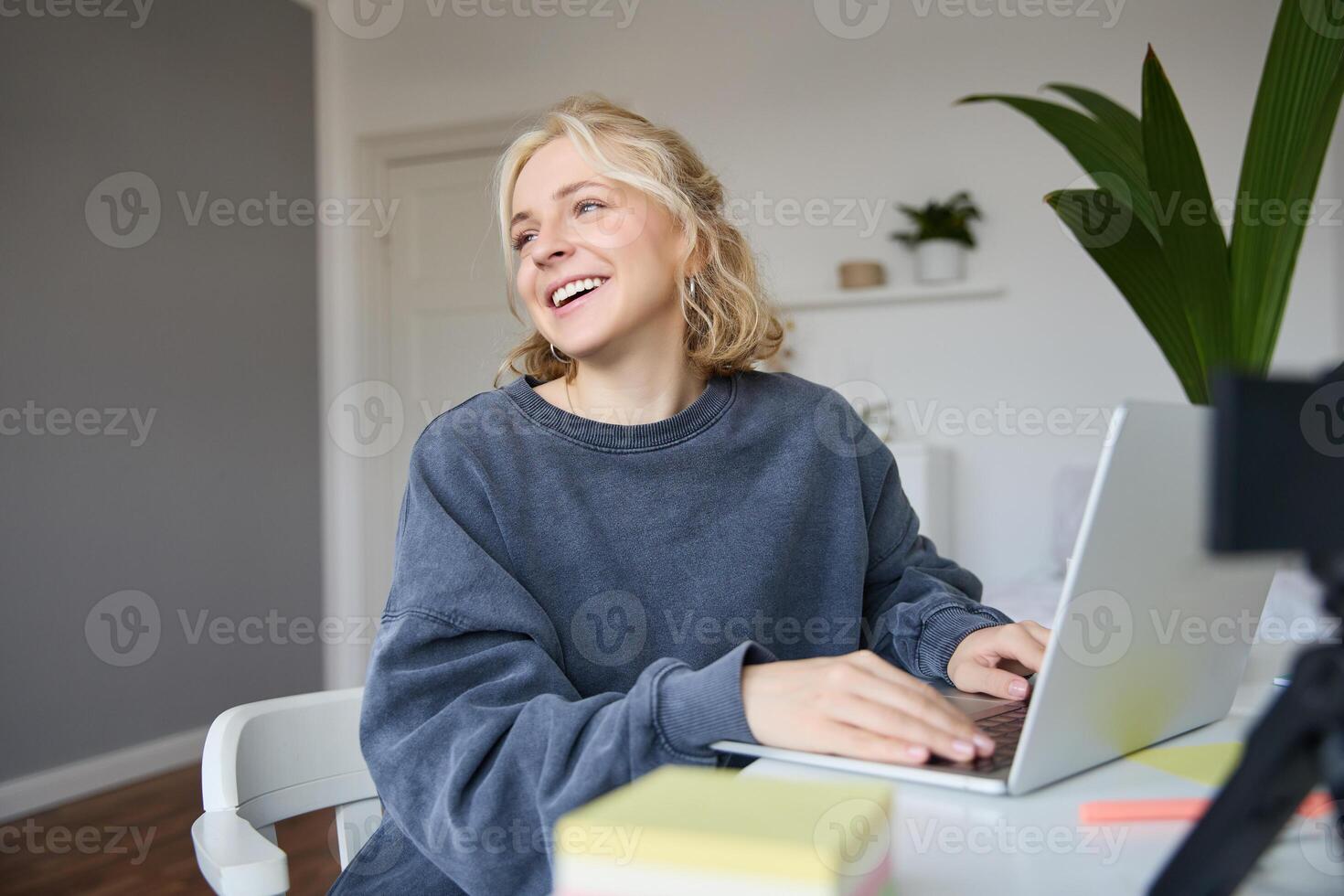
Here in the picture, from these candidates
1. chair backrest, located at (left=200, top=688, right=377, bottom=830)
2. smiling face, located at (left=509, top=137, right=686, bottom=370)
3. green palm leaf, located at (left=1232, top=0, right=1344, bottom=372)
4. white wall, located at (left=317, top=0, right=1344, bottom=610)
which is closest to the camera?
chair backrest, located at (left=200, top=688, right=377, bottom=830)

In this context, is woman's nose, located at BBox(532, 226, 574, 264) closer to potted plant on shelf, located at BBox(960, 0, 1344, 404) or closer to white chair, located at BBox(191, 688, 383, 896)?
white chair, located at BBox(191, 688, 383, 896)

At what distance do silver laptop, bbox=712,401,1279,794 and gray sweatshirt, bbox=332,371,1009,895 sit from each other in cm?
13

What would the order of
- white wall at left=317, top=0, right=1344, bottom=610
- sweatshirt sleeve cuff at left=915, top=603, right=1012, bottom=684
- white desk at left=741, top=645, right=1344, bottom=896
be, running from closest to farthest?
white desk at left=741, top=645, right=1344, bottom=896 → sweatshirt sleeve cuff at left=915, top=603, right=1012, bottom=684 → white wall at left=317, top=0, right=1344, bottom=610

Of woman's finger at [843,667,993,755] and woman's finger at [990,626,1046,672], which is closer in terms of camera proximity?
woman's finger at [843,667,993,755]

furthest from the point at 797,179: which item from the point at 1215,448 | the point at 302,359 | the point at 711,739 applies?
the point at 1215,448

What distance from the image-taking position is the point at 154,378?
3609 millimetres

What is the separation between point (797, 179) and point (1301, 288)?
5.70ft

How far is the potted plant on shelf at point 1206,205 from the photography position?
1505 mm

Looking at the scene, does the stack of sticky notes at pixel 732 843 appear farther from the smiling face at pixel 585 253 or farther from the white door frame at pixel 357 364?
the white door frame at pixel 357 364

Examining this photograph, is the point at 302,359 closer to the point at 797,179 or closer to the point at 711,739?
the point at 797,179

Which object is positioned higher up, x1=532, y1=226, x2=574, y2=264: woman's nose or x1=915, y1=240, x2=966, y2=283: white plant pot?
x1=915, y1=240, x2=966, y2=283: white plant pot

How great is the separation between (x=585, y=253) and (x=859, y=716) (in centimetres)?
66

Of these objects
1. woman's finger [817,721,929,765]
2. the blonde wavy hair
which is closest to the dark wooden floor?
the blonde wavy hair

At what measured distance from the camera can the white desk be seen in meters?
0.52
